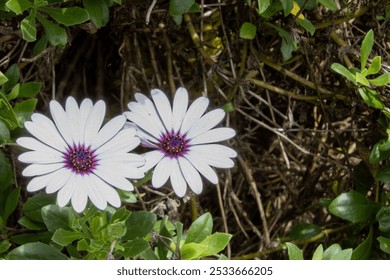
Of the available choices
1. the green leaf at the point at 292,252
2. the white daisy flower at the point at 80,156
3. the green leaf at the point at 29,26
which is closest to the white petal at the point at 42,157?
the white daisy flower at the point at 80,156

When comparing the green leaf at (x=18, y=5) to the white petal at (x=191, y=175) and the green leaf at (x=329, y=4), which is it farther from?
the green leaf at (x=329, y=4)

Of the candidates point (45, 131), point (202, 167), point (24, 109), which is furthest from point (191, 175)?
point (24, 109)

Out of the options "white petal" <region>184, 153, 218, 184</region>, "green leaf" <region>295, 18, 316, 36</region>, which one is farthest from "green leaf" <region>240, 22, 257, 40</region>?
"white petal" <region>184, 153, 218, 184</region>

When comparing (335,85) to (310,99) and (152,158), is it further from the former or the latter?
(152,158)

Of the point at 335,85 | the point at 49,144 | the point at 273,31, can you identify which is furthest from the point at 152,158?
the point at 335,85

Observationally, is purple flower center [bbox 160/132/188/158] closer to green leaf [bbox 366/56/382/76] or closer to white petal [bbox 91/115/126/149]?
white petal [bbox 91/115/126/149]
